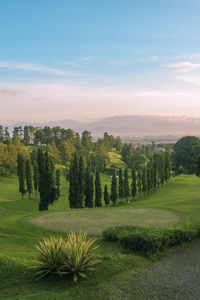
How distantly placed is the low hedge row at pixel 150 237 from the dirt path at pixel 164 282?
1.23 metres

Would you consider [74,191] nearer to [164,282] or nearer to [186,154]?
[164,282]

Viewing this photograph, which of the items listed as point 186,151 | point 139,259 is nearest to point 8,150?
point 186,151

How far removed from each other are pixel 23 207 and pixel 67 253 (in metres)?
46.5

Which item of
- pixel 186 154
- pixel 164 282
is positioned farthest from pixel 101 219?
pixel 186 154

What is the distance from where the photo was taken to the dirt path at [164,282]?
1158 centimetres

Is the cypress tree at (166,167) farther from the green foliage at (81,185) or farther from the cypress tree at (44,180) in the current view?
the cypress tree at (44,180)

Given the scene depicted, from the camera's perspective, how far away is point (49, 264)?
13.4 meters

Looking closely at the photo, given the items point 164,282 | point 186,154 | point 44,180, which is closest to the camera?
point 164,282

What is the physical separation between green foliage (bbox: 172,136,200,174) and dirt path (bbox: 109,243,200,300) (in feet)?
340

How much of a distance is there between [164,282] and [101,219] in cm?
1513

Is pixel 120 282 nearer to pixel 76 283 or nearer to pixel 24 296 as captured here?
pixel 76 283

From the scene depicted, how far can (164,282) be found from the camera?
12.8 meters

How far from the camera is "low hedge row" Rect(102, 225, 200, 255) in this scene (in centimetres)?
1686

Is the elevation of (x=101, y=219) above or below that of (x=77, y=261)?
below
